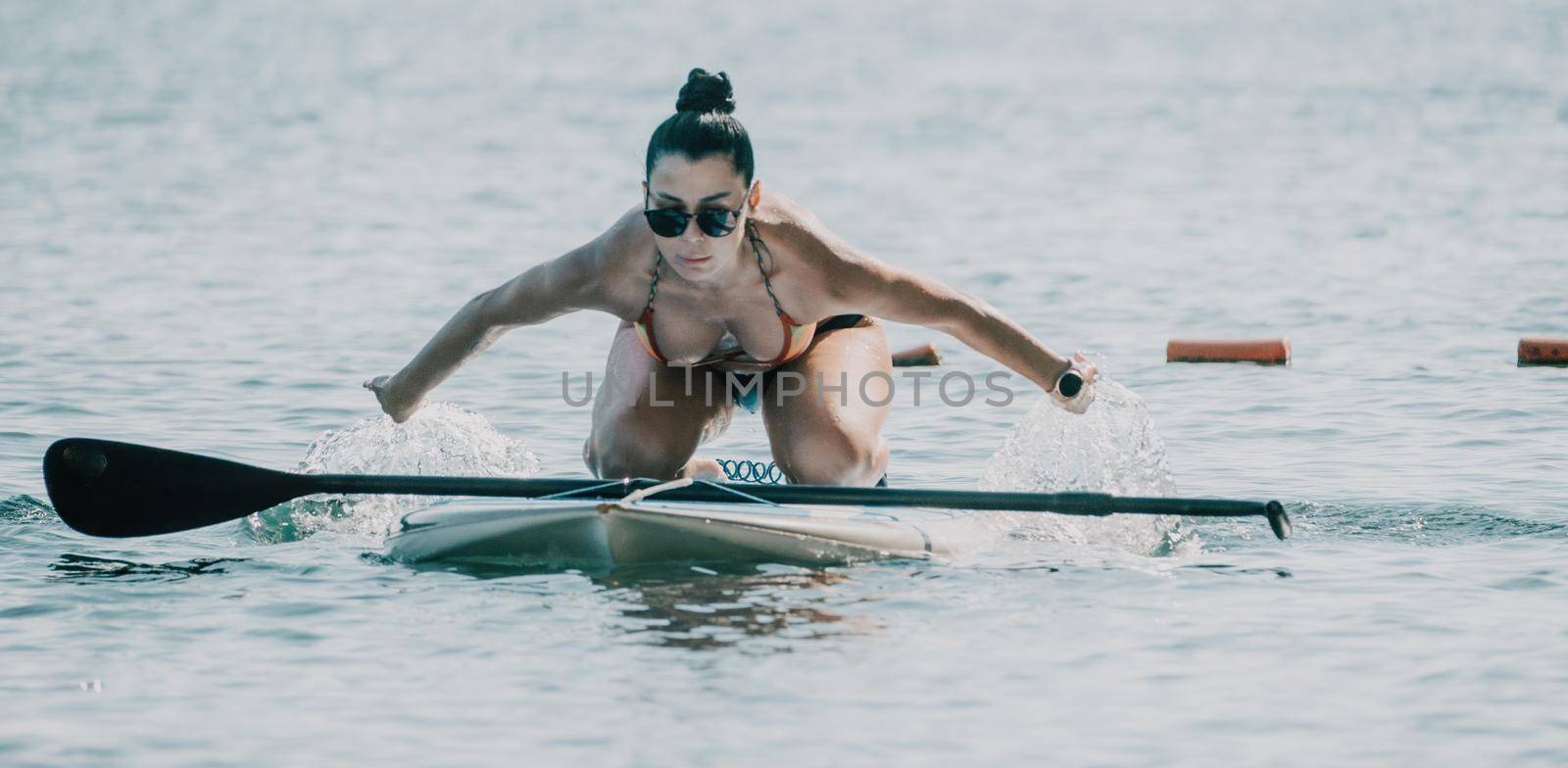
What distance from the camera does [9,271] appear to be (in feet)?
41.4

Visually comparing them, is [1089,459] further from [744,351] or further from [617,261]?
[617,261]

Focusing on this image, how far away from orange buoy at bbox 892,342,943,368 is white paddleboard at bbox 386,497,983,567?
13.6ft

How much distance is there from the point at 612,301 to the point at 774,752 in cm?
198

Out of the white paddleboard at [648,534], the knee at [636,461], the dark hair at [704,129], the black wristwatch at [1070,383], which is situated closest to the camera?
the dark hair at [704,129]

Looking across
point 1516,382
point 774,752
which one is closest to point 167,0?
point 1516,382

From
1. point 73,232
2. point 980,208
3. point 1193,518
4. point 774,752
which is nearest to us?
point 774,752

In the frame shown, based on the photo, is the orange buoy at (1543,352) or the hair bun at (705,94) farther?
the orange buoy at (1543,352)

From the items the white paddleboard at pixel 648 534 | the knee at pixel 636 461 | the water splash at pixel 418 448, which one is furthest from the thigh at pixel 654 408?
the water splash at pixel 418 448

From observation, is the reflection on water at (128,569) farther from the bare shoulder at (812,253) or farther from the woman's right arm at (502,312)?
the bare shoulder at (812,253)

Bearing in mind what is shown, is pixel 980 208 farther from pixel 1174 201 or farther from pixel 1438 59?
pixel 1438 59

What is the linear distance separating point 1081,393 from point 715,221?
130 centimetres

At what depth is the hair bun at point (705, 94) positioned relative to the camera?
5.41 meters

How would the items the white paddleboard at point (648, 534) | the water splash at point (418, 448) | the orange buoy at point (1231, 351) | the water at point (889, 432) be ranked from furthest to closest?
the orange buoy at point (1231, 351)
the water splash at point (418, 448)
the white paddleboard at point (648, 534)
the water at point (889, 432)

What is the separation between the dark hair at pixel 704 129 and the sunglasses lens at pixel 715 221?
→ 13 centimetres
